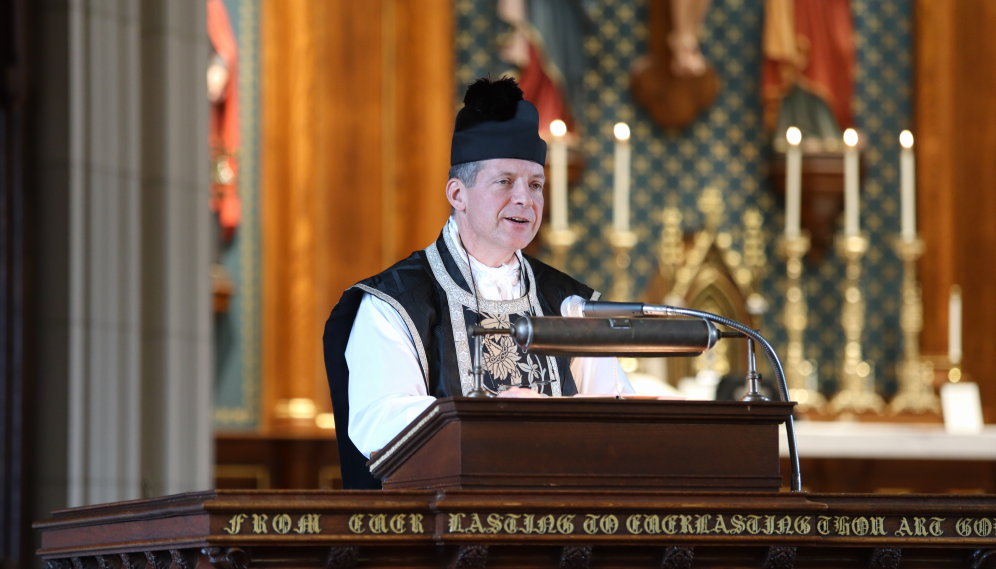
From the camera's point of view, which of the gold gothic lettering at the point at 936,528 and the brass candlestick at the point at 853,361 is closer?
the gold gothic lettering at the point at 936,528

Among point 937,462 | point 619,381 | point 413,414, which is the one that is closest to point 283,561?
point 413,414

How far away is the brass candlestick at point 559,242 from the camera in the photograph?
7.82m

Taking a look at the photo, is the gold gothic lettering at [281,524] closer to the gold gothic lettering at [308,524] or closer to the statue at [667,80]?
the gold gothic lettering at [308,524]

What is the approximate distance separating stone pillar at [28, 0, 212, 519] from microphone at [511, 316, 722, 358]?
3.06 meters

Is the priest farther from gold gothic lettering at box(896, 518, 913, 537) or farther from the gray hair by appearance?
gold gothic lettering at box(896, 518, 913, 537)

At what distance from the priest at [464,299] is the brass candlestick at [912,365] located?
5.02 m

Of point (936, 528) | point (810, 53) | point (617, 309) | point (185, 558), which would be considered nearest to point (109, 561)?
point (185, 558)

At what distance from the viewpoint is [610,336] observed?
245 cm

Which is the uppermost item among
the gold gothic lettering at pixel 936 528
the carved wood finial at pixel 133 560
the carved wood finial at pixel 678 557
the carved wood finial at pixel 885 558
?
the gold gothic lettering at pixel 936 528

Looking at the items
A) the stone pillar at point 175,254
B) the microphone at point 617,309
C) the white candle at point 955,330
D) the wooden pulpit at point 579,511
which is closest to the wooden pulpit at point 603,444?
the wooden pulpit at point 579,511

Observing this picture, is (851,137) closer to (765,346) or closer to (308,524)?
(765,346)

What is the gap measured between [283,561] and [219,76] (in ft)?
18.6

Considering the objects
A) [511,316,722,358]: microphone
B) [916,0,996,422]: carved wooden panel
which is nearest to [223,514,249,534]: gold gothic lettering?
[511,316,722,358]: microphone

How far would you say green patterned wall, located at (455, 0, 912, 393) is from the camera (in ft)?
27.6
